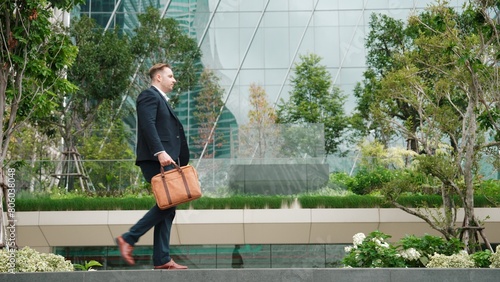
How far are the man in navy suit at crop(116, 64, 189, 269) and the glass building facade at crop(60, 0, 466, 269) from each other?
98.9 ft

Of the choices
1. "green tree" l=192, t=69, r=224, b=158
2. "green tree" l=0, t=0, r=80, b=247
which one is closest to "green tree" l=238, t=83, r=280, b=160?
"green tree" l=0, t=0, r=80, b=247

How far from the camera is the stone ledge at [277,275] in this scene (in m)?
6.86

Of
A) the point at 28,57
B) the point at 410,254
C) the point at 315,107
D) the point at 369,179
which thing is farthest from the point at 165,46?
the point at 410,254

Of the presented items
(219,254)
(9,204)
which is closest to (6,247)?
(9,204)

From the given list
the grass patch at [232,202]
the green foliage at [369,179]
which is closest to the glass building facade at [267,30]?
the green foliage at [369,179]

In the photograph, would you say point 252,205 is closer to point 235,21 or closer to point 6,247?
point 6,247

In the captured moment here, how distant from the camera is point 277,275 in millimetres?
6949

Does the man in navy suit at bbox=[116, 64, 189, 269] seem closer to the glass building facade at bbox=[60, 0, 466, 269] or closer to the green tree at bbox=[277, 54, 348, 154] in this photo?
the green tree at bbox=[277, 54, 348, 154]

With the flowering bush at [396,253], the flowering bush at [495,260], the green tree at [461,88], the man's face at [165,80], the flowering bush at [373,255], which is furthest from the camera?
the green tree at [461,88]

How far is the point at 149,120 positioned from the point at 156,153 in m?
0.35

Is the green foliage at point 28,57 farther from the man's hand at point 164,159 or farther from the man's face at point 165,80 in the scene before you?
the man's hand at point 164,159

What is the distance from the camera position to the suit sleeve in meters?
6.85

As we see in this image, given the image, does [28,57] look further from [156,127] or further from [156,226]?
[156,226]

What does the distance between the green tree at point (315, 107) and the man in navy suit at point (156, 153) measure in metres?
A: 23.1
